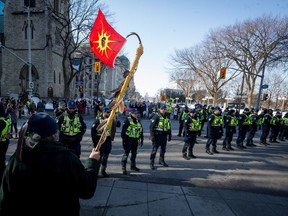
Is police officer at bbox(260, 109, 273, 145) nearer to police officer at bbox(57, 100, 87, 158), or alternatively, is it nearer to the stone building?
police officer at bbox(57, 100, 87, 158)

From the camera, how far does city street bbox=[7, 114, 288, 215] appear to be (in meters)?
4.82

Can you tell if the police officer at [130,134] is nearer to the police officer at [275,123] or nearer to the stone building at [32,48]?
the police officer at [275,123]

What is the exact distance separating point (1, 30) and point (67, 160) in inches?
1660

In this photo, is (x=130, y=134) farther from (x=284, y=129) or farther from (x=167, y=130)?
(x=284, y=129)

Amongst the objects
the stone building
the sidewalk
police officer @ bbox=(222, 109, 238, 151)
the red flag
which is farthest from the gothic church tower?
the red flag

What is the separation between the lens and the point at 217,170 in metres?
6.08

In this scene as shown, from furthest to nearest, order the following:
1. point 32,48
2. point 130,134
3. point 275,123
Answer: point 32,48, point 275,123, point 130,134

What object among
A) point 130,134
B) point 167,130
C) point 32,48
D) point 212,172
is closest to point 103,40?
point 130,134

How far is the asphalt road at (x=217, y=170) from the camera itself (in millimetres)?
5009

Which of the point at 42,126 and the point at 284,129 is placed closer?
the point at 42,126

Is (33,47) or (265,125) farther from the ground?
(33,47)

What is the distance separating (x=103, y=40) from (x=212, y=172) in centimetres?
520

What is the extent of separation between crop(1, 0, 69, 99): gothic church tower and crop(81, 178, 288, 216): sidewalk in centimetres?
2727

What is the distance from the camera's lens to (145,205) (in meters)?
3.74
